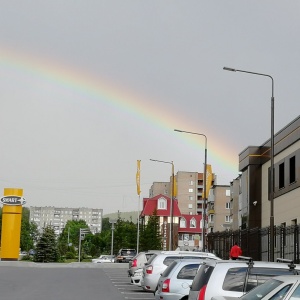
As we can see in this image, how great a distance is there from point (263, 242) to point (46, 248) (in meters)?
35.9

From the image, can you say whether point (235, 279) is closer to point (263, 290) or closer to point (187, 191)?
point (263, 290)

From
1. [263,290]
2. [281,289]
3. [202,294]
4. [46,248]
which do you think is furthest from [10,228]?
[281,289]

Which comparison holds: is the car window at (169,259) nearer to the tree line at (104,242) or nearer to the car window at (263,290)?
the car window at (263,290)

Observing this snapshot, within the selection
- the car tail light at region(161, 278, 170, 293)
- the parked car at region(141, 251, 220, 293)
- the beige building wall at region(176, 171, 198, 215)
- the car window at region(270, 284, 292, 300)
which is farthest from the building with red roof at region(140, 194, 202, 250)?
the car window at region(270, 284, 292, 300)

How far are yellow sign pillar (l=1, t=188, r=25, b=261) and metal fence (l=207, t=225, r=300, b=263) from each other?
2164cm

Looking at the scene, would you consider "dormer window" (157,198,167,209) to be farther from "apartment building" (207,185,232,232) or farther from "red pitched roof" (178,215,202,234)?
"apartment building" (207,185,232,232)

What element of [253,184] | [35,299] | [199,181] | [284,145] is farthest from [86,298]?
[199,181]

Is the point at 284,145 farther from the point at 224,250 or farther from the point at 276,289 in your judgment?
the point at 276,289

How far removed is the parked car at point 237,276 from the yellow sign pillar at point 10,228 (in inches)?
2273

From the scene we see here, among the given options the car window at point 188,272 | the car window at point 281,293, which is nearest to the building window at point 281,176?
the car window at point 188,272

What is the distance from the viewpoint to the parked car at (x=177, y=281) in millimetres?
17203

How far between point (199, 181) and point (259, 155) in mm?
125866

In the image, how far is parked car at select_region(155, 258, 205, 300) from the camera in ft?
56.4

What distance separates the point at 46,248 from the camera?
7444 cm
